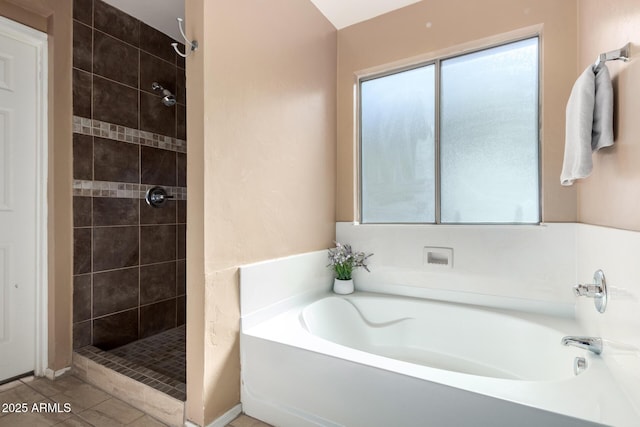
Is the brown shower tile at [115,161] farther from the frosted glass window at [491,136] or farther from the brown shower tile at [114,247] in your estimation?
the frosted glass window at [491,136]

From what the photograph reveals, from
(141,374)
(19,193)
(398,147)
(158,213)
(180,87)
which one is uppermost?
(180,87)

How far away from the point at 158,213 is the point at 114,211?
34 cm

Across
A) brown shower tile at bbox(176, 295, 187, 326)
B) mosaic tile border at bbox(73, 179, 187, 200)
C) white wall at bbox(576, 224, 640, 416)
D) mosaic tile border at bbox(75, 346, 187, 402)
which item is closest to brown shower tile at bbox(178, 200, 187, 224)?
mosaic tile border at bbox(73, 179, 187, 200)

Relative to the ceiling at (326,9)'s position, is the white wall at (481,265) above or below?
below

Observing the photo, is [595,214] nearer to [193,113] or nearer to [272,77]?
[272,77]

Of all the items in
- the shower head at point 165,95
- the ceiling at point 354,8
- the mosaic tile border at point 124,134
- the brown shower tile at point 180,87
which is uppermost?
the ceiling at point 354,8

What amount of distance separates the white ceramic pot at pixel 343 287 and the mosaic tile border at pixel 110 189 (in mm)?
1542

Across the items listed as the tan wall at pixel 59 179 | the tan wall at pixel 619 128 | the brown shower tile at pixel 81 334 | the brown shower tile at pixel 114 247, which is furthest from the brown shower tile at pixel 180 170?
the tan wall at pixel 619 128

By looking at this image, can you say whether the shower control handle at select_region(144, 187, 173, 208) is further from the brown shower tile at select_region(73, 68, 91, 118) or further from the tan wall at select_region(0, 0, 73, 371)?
the brown shower tile at select_region(73, 68, 91, 118)

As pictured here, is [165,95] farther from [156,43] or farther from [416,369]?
[416,369]

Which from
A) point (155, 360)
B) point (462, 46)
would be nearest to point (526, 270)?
point (462, 46)

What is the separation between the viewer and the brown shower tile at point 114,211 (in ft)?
6.84

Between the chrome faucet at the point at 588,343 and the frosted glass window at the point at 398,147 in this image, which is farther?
the frosted glass window at the point at 398,147

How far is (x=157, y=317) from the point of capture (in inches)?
96.7
